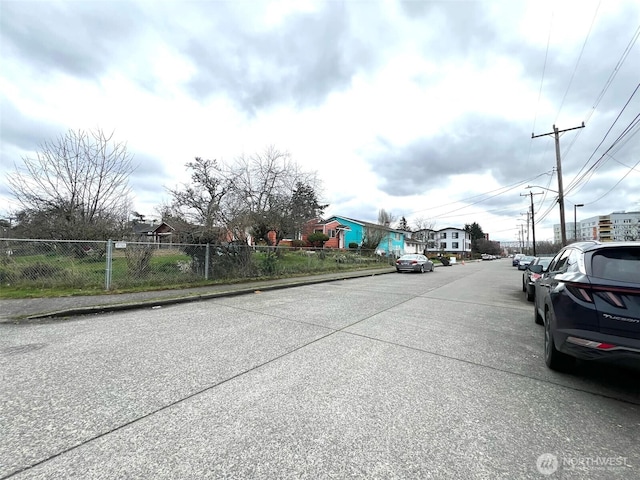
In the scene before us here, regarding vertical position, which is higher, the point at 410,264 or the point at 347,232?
the point at 347,232

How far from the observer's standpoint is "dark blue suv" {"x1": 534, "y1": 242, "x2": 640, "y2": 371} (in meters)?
2.91

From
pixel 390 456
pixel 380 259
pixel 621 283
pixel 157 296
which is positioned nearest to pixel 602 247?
pixel 621 283

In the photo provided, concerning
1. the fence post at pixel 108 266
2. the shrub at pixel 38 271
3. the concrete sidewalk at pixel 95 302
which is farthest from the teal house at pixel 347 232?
the shrub at pixel 38 271

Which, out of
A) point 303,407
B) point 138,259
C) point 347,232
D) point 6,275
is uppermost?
point 347,232

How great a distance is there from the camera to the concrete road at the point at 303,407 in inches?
82.8

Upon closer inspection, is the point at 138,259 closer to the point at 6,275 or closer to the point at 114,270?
the point at 114,270

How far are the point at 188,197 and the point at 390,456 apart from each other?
43.2 ft

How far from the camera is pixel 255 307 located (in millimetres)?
7723

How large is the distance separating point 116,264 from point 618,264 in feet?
39.2

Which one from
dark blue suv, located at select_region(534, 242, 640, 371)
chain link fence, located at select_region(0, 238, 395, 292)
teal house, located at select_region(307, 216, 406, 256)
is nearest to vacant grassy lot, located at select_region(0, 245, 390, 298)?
chain link fence, located at select_region(0, 238, 395, 292)

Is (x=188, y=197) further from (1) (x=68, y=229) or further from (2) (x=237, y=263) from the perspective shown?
(1) (x=68, y=229)

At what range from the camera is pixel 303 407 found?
2834 millimetres

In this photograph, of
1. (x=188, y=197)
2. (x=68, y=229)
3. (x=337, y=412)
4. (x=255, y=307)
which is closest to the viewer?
(x=337, y=412)

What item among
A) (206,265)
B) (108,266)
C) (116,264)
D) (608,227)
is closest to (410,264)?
(206,265)
